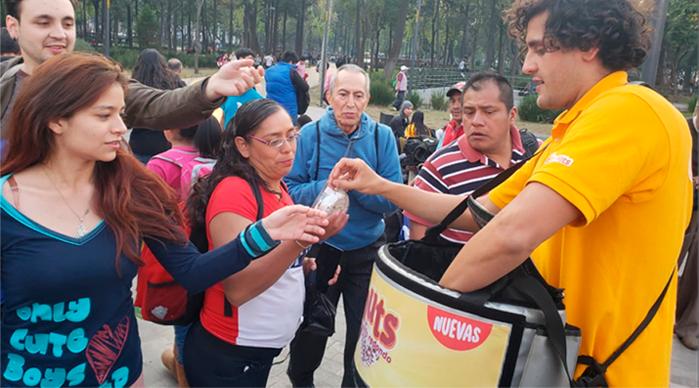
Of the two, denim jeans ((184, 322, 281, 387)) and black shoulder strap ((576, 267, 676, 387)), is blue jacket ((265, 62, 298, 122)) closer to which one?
denim jeans ((184, 322, 281, 387))

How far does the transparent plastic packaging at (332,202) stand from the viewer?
7.00ft

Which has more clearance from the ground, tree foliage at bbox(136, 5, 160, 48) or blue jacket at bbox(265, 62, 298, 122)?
tree foliage at bbox(136, 5, 160, 48)

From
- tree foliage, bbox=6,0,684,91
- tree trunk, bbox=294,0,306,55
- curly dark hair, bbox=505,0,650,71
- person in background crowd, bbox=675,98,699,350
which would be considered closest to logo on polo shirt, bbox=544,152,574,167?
curly dark hair, bbox=505,0,650,71

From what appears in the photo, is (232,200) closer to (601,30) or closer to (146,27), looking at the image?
(601,30)

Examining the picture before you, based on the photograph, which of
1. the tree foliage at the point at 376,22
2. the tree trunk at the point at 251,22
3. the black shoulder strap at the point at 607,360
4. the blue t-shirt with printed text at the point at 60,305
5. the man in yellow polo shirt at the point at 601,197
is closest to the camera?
the man in yellow polo shirt at the point at 601,197

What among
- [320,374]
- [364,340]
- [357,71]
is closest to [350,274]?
[320,374]

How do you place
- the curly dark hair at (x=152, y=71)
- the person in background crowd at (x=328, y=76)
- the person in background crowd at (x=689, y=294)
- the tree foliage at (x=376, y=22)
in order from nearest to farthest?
1. the person in background crowd at (x=328, y=76)
2. the person in background crowd at (x=689, y=294)
3. the curly dark hair at (x=152, y=71)
4. the tree foliage at (x=376, y=22)

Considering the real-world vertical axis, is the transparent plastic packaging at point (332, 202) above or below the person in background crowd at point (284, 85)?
below

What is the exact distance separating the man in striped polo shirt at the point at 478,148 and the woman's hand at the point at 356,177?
2.74 feet

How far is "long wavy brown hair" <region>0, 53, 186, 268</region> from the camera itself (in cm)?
173

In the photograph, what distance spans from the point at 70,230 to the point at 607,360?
5.50 ft

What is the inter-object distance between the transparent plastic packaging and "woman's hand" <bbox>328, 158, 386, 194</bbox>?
7 cm

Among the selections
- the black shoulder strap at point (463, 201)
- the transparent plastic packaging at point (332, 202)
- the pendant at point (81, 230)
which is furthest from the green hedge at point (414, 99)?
the pendant at point (81, 230)

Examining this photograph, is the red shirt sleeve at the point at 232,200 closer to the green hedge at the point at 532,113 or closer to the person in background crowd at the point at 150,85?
the person in background crowd at the point at 150,85
